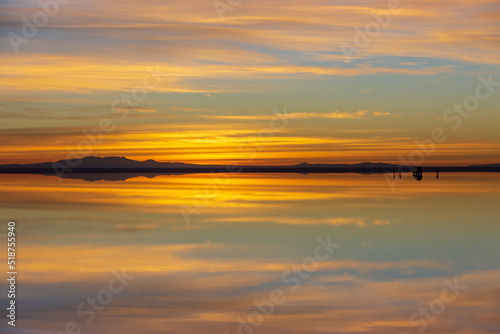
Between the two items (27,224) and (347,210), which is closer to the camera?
(27,224)

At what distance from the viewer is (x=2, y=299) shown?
12.0 meters

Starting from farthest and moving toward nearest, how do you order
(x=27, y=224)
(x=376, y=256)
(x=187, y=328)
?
(x=27, y=224) < (x=376, y=256) < (x=187, y=328)

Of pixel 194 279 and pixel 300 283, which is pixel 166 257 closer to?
pixel 194 279

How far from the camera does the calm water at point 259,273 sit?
35.7ft

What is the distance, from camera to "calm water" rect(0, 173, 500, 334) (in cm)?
1088

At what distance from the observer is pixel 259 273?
14.8m

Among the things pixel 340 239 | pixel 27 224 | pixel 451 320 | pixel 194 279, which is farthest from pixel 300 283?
pixel 27 224

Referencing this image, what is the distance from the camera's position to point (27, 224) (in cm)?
2378

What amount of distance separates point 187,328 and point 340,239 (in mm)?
9922

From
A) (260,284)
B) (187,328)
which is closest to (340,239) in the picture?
(260,284)

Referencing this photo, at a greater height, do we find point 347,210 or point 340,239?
point 347,210

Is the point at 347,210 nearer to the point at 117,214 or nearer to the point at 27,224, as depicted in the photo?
the point at 117,214

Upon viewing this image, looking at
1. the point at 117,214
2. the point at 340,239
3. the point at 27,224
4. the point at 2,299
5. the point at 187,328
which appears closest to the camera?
the point at 187,328

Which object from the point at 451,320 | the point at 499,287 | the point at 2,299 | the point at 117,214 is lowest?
the point at 451,320
